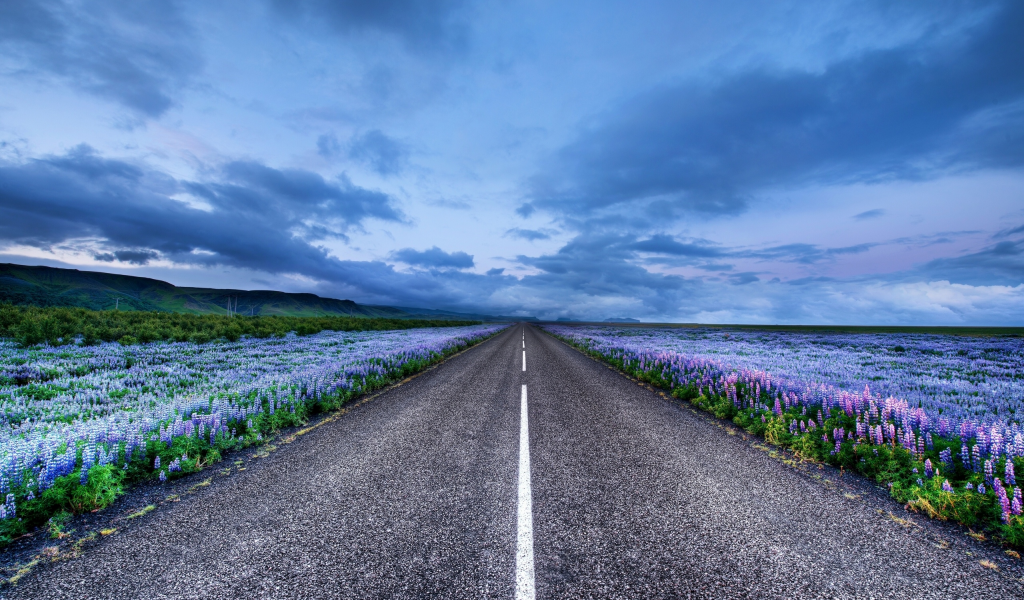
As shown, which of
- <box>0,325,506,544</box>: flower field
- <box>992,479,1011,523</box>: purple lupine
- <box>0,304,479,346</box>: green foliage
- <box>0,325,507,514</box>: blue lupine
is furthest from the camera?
<box>0,304,479,346</box>: green foliage

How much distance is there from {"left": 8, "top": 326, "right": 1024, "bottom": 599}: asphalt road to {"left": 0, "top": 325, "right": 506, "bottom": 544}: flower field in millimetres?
987

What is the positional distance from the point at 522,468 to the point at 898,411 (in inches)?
246

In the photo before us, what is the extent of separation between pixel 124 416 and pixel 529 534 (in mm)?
7214

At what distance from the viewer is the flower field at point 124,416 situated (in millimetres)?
4188

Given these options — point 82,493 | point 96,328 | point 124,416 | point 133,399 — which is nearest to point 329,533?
point 82,493

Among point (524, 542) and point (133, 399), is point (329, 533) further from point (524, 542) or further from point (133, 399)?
point (133, 399)

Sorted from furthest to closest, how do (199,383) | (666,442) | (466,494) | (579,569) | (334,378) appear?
1. (334,378)
2. (199,383)
3. (666,442)
4. (466,494)
5. (579,569)

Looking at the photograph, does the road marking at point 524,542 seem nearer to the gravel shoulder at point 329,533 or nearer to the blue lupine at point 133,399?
the gravel shoulder at point 329,533

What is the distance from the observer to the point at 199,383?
951cm

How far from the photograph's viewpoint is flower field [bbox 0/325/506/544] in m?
4.19

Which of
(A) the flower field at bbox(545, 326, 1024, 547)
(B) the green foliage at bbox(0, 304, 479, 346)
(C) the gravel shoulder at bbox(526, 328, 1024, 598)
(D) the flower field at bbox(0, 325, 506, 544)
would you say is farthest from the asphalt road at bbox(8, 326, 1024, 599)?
(B) the green foliage at bbox(0, 304, 479, 346)

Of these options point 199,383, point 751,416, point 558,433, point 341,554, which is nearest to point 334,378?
point 199,383

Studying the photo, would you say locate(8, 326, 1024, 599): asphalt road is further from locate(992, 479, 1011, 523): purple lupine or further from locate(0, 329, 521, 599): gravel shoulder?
locate(992, 479, 1011, 523): purple lupine

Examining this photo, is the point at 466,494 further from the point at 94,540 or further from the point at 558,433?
the point at 94,540
